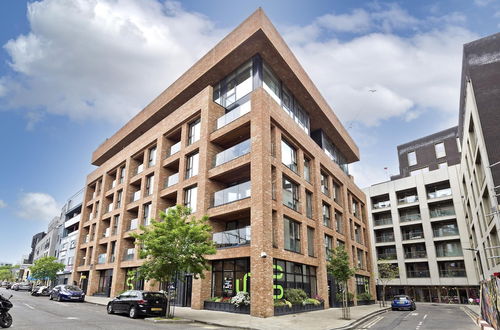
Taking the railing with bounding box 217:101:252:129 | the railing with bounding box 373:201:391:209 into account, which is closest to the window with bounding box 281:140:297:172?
the railing with bounding box 217:101:252:129

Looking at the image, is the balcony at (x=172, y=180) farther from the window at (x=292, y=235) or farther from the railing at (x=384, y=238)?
the railing at (x=384, y=238)

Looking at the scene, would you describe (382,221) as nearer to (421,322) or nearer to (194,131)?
(421,322)

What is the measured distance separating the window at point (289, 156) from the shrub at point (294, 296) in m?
8.46

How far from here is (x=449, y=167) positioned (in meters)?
47.9

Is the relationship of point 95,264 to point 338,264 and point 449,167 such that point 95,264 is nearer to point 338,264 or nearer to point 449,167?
point 338,264

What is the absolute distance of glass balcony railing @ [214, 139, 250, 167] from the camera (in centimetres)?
2216

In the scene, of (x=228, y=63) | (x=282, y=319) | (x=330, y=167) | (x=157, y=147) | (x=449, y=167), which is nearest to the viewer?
(x=282, y=319)

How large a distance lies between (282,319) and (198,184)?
1084 cm

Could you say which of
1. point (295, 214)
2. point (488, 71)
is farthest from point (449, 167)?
point (295, 214)

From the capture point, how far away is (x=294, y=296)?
21000 millimetres

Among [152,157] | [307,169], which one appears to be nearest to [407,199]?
[307,169]

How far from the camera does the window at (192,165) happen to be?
25977 mm

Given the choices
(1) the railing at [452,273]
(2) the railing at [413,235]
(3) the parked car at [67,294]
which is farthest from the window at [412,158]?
(3) the parked car at [67,294]

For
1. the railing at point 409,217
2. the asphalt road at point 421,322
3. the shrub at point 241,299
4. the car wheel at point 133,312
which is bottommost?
the asphalt road at point 421,322
